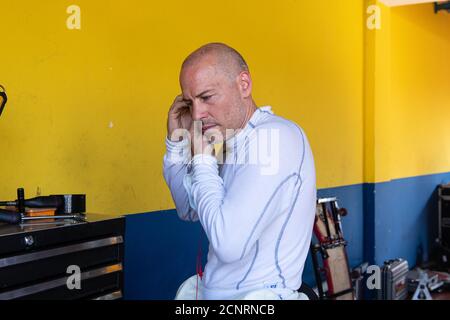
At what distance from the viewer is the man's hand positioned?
6.53 feet

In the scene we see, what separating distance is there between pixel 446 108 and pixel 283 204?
7397 mm

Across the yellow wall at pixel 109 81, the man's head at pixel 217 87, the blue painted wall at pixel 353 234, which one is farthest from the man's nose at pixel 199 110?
the blue painted wall at pixel 353 234

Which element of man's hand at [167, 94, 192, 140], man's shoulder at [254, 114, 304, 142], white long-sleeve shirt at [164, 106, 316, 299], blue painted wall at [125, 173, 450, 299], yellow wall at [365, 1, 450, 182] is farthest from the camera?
yellow wall at [365, 1, 450, 182]

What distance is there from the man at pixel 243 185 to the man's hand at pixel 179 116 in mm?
147

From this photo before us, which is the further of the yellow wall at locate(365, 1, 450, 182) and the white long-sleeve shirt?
the yellow wall at locate(365, 1, 450, 182)

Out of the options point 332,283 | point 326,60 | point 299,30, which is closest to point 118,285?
point 332,283

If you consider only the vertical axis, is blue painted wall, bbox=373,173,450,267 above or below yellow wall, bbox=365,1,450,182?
below

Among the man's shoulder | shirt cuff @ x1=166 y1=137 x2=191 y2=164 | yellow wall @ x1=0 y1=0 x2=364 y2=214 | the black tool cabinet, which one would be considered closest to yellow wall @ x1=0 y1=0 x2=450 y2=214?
yellow wall @ x1=0 y1=0 x2=364 y2=214

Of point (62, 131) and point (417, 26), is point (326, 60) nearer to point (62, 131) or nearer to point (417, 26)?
point (417, 26)

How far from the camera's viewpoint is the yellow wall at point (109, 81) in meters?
2.93

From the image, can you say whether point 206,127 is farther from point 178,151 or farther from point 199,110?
point 178,151

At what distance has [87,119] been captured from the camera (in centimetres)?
326

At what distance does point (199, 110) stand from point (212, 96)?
6 centimetres

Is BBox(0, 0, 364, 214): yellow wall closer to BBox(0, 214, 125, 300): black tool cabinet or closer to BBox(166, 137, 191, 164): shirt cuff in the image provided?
BBox(0, 214, 125, 300): black tool cabinet
